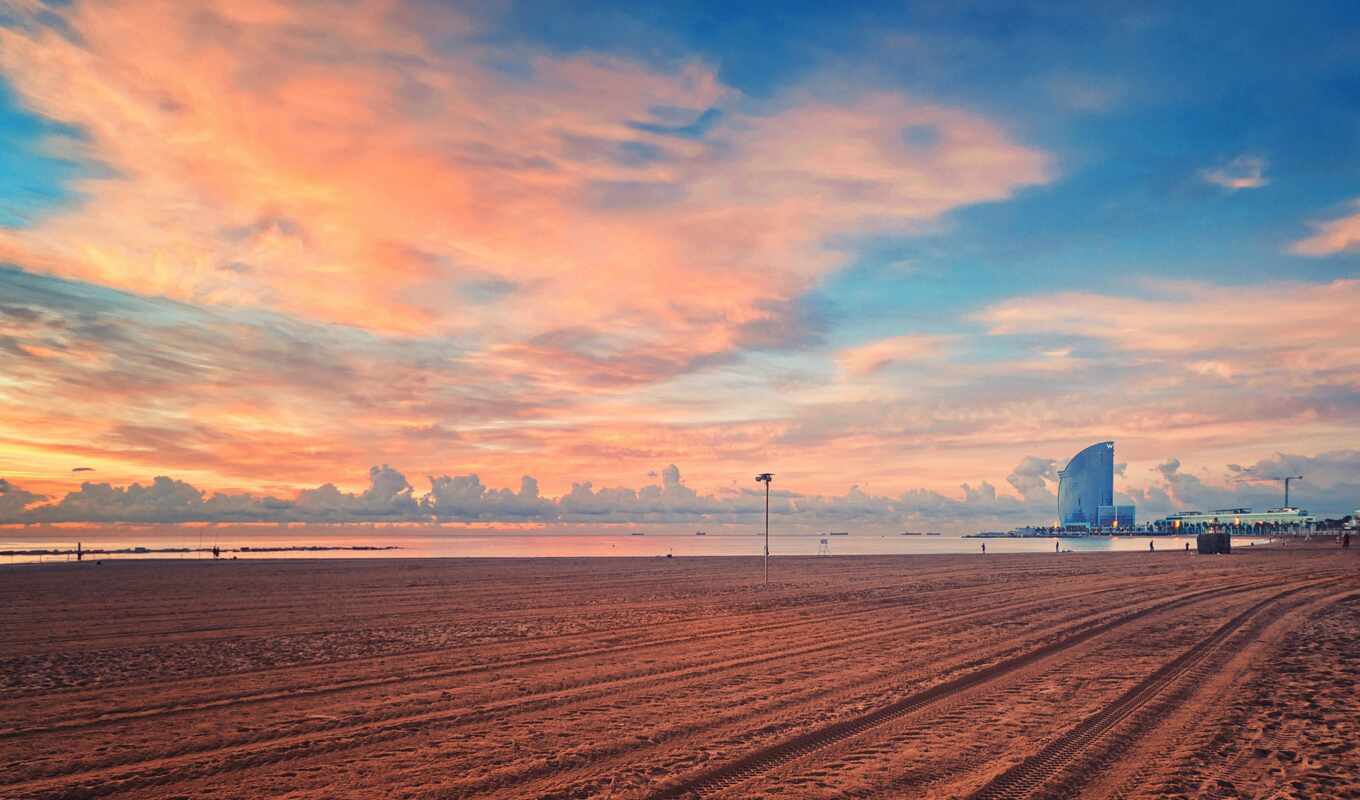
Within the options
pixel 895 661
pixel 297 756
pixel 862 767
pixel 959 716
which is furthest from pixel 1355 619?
pixel 297 756

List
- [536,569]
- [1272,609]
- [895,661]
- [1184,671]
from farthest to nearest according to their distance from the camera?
[536,569], [1272,609], [895,661], [1184,671]

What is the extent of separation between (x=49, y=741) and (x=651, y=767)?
854 centimetres

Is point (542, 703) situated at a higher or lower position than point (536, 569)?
higher

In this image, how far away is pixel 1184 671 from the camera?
1511 centimetres

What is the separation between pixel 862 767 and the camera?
938 centimetres

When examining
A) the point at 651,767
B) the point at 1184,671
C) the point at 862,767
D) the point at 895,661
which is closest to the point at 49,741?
the point at 651,767

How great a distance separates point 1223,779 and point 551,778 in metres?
7.69

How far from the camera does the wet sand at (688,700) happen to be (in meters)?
9.09

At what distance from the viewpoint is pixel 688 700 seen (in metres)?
12.9

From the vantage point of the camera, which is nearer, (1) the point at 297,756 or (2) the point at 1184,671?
(1) the point at 297,756

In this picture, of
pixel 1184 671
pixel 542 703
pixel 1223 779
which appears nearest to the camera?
pixel 1223 779

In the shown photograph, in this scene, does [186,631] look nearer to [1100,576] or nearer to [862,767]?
[862,767]

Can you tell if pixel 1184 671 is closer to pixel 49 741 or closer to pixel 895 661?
pixel 895 661

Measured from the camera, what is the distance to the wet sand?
9086mm
